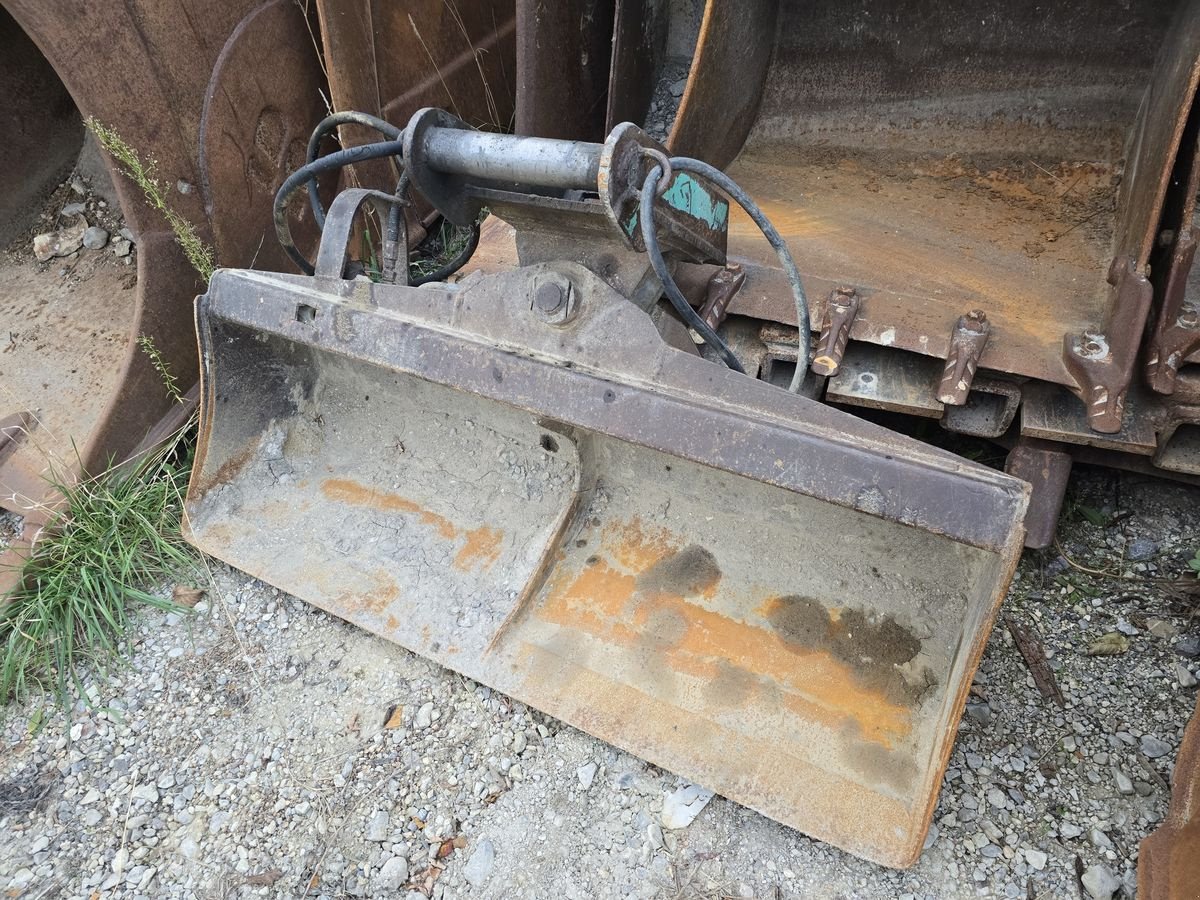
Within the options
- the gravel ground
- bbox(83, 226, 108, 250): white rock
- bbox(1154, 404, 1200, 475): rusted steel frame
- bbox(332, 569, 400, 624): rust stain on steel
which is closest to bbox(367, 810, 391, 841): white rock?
the gravel ground

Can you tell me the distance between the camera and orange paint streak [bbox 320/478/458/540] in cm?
201

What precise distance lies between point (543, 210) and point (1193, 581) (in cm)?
168

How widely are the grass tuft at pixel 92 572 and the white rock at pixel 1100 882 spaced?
209cm

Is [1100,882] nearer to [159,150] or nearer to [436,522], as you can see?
[436,522]

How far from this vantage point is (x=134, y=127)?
2.19m

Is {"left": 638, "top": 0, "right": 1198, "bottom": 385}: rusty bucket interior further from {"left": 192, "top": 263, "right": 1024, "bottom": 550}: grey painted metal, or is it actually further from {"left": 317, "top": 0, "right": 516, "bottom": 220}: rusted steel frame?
{"left": 317, "top": 0, "right": 516, "bottom": 220}: rusted steel frame

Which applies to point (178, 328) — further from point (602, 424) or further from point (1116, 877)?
point (1116, 877)

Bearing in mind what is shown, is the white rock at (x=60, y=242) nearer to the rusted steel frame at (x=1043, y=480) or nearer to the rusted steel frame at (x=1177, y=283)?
the rusted steel frame at (x=1043, y=480)

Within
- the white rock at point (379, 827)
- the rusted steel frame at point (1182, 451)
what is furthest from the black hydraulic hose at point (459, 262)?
the rusted steel frame at point (1182, 451)

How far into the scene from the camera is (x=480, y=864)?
158 cm

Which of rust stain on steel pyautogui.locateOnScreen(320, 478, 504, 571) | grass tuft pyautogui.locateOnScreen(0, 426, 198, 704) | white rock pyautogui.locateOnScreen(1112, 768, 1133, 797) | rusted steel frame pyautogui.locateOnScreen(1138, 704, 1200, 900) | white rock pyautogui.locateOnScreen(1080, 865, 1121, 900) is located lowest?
grass tuft pyautogui.locateOnScreen(0, 426, 198, 704)

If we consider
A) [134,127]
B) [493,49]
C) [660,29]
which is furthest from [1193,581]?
[134,127]

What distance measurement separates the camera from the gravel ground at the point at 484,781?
1.53 meters

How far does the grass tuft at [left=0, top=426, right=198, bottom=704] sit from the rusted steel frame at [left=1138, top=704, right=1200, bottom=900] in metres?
2.11
